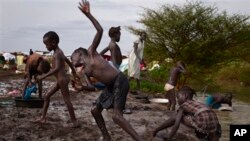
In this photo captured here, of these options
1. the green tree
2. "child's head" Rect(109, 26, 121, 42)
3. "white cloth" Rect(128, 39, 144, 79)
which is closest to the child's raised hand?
"child's head" Rect(109, 26, 121, 42)

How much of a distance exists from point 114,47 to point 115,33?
302mm

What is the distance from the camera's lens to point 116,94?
6523 millimetres

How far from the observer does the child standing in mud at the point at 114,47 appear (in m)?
9.41

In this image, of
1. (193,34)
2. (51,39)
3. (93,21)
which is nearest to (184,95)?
(93,21)

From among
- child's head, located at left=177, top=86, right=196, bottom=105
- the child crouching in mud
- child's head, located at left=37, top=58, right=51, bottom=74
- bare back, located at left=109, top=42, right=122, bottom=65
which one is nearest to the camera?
the child crouching in mud

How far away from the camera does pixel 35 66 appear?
11141mm

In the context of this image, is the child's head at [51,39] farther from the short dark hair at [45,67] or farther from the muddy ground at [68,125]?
the short dark hair at [45,67]

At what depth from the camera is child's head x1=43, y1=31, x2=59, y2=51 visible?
7965 mm

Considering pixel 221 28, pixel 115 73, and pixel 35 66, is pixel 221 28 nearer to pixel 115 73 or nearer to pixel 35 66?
pixel 35 66

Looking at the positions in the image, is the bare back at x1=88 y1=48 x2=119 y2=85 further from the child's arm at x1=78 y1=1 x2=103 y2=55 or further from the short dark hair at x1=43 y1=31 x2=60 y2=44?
the short dark hair at x1=43 y1=31 x2=60 y2=44

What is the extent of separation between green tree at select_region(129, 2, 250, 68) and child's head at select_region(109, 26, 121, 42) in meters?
14.2

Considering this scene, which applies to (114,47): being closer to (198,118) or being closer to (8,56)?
(198,118)

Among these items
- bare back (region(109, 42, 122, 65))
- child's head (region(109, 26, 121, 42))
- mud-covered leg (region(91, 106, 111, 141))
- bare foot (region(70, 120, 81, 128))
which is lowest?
bare foot (region(70, 120, 81, 128))

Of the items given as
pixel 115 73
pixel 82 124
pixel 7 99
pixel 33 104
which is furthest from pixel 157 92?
pixel 115 73
